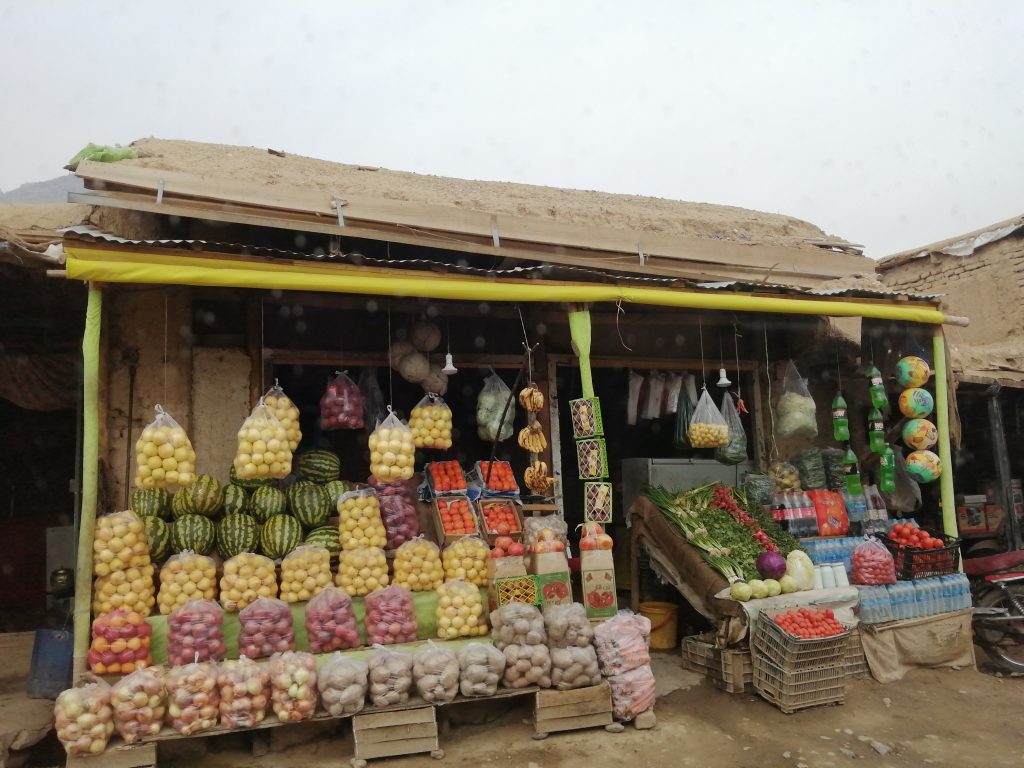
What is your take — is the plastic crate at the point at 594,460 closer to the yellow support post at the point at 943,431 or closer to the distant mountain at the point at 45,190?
the yellow support post at the point at 943,431

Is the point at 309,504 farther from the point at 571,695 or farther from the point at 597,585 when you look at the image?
the point at 571,695

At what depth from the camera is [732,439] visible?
27.8 ft

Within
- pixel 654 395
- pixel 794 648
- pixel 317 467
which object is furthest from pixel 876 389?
pixel 317 467

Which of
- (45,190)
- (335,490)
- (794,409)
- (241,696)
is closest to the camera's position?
(241,696)

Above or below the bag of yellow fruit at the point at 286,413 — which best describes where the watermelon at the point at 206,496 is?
below

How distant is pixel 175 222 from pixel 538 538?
456cm

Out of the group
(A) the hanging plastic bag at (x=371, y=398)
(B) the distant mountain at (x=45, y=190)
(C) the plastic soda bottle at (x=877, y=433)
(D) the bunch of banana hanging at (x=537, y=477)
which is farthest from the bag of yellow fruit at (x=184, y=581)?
(B) the distant mountain at (x=45, y=190)

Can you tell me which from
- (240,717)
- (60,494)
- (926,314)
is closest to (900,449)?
(926,314)

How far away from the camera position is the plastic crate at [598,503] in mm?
6668

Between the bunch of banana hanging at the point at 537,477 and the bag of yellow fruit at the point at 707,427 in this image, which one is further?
the bag of yellow fruit at the point at 707,427

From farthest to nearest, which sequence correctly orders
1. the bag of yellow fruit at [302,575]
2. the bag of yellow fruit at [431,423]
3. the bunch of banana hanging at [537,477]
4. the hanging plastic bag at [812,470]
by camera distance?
the hanging plastic bag at [812,470], the bunch of banana hanging at [537,477], the bag of yellow fruit at [431,423], the bag of yellow fruit at [302,575]

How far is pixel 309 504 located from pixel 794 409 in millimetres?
5258

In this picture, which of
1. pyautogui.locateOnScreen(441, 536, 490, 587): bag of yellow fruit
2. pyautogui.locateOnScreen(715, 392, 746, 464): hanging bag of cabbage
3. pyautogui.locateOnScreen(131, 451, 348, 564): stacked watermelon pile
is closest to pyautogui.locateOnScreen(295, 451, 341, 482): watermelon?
pyautogui.locateOnScreen(131, 451, 348, 564): stacked watermelon pile

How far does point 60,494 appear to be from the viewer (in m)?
10.3
